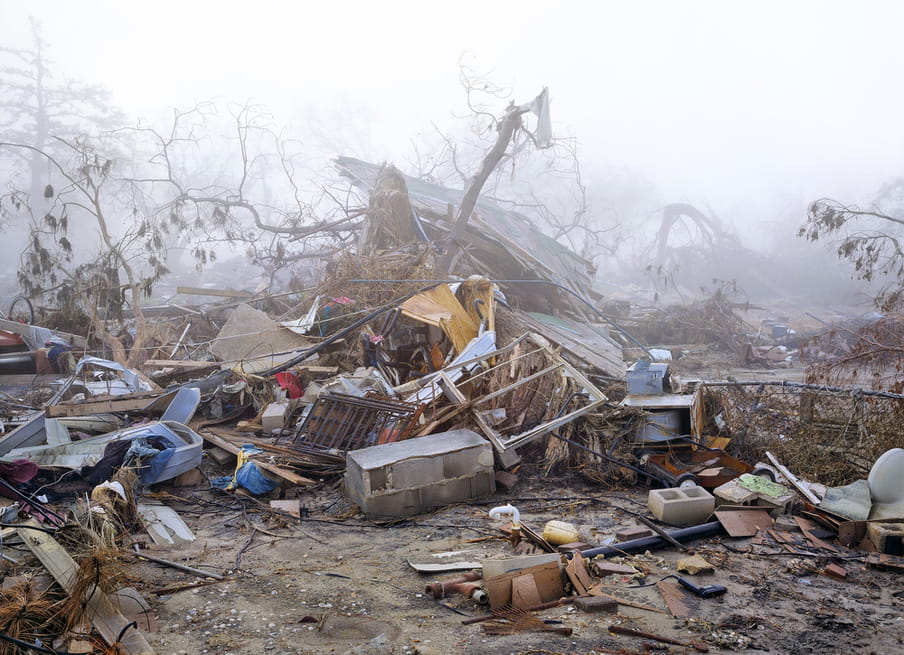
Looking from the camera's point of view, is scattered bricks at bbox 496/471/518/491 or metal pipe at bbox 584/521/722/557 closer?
metal pipe at bbox 584/521/722/557

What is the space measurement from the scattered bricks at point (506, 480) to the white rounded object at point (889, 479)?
3040mm

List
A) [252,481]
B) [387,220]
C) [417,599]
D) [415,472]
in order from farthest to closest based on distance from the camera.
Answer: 1. [387,220]
2. [252,481]
3. [415,472]
4. [417,599]

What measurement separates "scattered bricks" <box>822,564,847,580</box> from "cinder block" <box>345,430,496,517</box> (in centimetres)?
283

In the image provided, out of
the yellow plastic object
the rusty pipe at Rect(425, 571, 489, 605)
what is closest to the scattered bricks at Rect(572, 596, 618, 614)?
the rusty pipe at Rect(425, 571, 489, 605)

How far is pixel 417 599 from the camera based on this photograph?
3715 millimetres

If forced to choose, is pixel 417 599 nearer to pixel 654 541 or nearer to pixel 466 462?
pixel 654 541

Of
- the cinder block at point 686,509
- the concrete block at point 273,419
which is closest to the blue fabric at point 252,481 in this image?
the concrete block at point 273,419

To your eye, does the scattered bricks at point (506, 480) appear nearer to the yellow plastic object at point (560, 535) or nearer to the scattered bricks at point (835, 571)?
the yellow plastic object at point (560, 535)

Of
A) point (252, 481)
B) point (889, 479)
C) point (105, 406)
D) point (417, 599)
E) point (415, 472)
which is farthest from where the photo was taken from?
point (105, 406)

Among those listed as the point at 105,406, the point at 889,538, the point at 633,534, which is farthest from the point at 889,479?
the point at 105,406

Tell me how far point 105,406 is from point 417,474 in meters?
4.42

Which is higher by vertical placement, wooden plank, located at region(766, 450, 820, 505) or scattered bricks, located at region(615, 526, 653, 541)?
scattered bricks, located at region(615, 526, 653, 541)

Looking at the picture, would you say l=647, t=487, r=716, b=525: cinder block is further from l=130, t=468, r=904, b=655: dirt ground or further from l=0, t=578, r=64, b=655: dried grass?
l=0, t=578, r=64, b=655: dried grass

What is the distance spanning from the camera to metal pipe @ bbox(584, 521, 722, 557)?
4227mm
